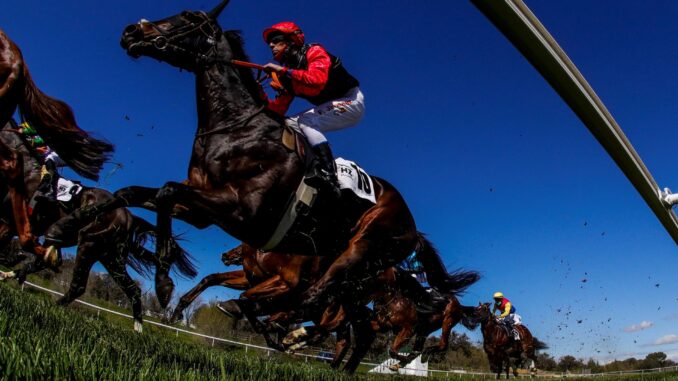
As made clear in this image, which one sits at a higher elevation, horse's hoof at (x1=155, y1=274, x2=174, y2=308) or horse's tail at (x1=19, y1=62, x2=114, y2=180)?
horse's tail at (x1=19, y1=62, x2=114, y2=180)

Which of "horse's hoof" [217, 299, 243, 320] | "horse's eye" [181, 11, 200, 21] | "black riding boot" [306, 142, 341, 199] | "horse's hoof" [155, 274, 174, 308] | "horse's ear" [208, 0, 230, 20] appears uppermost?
"horse's ear" [208, 0, 230, 20]

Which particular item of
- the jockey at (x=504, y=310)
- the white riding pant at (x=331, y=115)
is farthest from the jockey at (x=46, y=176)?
the jockey at (x=504, y=310)

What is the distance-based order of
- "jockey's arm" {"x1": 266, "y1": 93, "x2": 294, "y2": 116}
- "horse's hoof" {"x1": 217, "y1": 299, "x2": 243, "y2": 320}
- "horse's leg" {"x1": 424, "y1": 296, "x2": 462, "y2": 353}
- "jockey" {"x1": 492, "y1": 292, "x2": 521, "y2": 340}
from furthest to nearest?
"jockey" {"x1": 492, "y1": 292, "x2": 521, "y2": 340} < "horse's leg" {"x1": 424, "y1": 296, "x2": 462, "y2": 353} < "jockey's arm" {"x1": 266, "y1": 93, "x2": 294, "y2": 116} < "horse's hoof" {"x1": 217, "y1": 299, "x2": 243, "y2": 320}

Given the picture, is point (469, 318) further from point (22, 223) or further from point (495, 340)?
point (22, 223)

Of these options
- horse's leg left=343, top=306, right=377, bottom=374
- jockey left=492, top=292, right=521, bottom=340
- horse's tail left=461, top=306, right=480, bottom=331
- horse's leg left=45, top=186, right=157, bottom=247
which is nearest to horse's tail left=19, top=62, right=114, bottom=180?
horse's leg left=45, top=186, right=157, bottom=247

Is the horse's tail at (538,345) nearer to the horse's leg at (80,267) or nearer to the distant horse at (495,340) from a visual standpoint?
the distant horse at (495,340)

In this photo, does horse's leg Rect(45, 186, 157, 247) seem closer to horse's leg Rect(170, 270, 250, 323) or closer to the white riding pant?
the white riding pant

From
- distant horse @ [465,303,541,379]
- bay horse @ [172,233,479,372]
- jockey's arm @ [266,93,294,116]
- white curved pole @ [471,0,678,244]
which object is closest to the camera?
A: white curved pole @ [471,0,678,244]

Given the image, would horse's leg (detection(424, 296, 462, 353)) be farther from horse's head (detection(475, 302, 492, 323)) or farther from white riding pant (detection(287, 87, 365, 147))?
white riding pant (detection(287, 87, 365, 147))

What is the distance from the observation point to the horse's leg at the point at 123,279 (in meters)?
8.89

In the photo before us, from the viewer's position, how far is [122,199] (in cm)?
362

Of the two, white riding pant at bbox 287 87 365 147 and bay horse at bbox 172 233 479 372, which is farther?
bay horse at bbox 172 233 479 372

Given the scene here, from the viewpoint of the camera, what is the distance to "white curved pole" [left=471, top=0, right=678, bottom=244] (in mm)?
1588

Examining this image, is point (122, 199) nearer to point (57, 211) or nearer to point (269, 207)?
point (269, 207)
